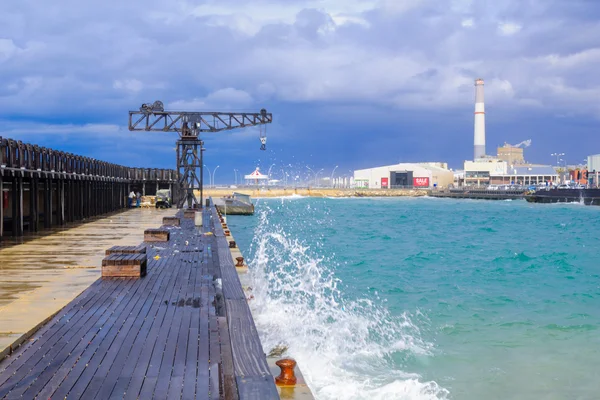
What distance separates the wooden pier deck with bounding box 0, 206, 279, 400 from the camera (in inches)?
211

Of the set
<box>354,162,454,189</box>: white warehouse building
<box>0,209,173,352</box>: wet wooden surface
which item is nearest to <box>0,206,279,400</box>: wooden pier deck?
<box>0,209,173,352</box>: wet wooden surface

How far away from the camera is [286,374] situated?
6.35 m

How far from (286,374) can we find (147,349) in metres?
1.62

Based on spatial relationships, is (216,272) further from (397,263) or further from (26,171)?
(397,263)

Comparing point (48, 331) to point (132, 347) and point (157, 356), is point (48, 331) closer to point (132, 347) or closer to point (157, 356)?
point (132, 347)

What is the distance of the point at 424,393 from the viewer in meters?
10.1

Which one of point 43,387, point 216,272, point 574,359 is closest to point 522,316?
point 574,359

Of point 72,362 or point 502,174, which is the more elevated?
point 502,174

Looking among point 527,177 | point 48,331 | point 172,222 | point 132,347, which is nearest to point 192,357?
point 132,347

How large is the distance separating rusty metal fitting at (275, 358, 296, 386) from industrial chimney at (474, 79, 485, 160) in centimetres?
20030

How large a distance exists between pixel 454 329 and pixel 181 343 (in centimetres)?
958

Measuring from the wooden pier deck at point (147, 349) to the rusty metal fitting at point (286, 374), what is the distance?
10.9 inches

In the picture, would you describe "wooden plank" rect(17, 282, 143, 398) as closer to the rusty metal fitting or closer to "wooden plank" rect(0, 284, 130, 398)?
"wooden plank" rect(0, 284, 130, 398)

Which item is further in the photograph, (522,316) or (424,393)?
(522,316)
